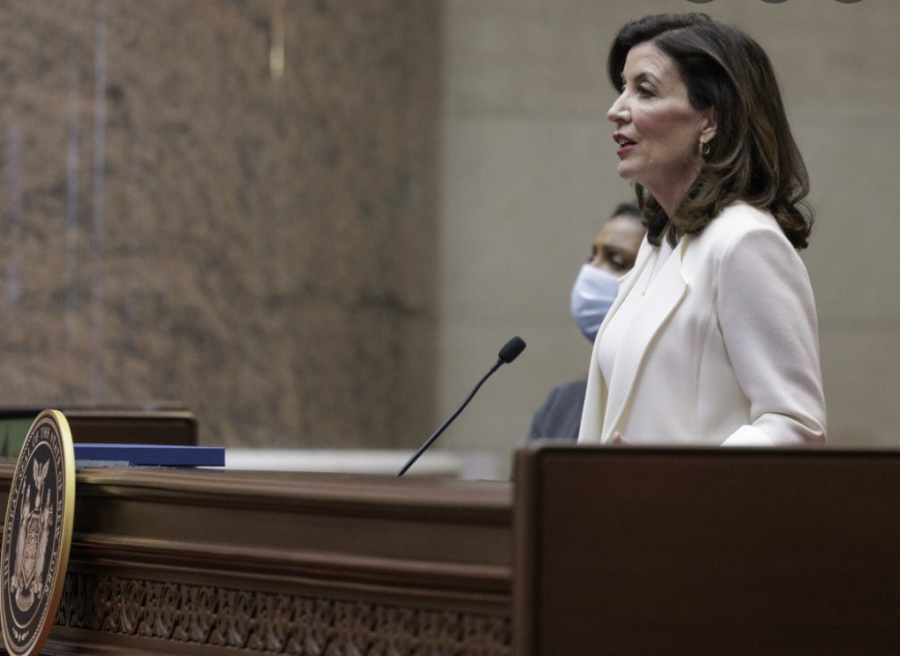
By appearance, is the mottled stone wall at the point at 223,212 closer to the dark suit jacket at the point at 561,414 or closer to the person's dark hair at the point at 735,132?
the dark suit jacket at the point at 561,414

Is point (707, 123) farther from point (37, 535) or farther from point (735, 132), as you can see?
point (37, 535)

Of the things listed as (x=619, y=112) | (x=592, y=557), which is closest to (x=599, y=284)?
(x=619, y=112)

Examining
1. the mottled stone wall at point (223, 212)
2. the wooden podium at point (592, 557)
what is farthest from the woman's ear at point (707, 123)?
the mottled stone wall at point (223, 212)

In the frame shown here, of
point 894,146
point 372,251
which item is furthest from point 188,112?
point 894,146

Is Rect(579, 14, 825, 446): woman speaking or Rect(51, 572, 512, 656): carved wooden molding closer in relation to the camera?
Rect(51, 572, 512, 656): carved wooden molding

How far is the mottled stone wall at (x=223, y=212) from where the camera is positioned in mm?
5762

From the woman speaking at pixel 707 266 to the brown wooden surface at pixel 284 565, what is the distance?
19.9 inches

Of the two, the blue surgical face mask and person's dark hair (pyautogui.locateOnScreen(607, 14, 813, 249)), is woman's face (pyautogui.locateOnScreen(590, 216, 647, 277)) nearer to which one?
the blue surgical face mask

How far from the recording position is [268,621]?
1867 mm

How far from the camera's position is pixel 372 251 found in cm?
741

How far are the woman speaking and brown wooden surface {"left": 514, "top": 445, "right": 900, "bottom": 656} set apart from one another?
0.45 meters

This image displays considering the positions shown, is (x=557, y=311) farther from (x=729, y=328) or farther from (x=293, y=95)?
(x=729, y=328)

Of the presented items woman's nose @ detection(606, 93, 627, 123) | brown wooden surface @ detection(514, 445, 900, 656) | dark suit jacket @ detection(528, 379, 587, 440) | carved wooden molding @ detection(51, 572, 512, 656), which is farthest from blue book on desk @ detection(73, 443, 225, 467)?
dark suit jacket @ detection(528, 379, 587, 440)

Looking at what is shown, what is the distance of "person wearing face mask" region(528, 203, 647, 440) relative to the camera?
13.7 ft
